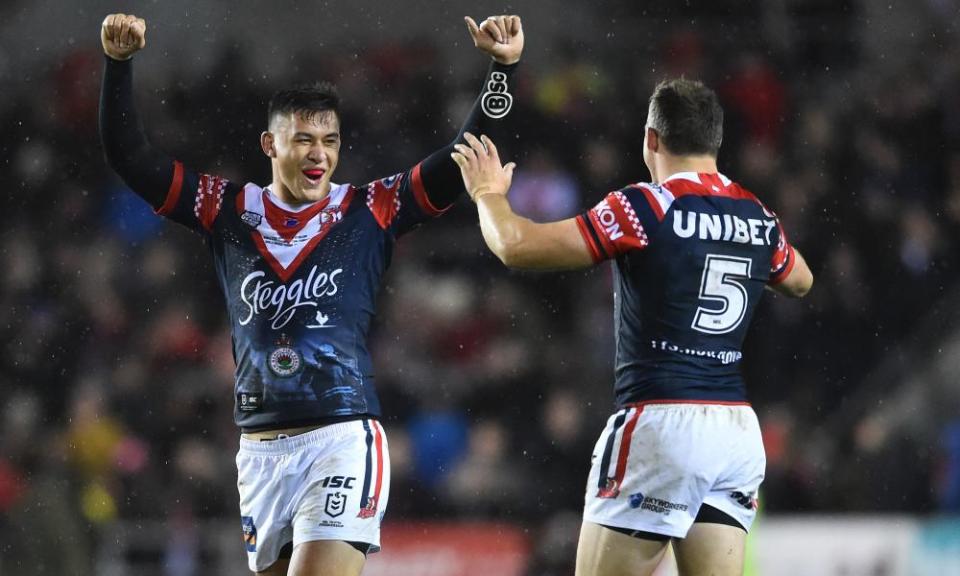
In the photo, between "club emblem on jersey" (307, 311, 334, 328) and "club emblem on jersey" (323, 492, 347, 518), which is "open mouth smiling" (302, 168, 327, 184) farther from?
"club emblem on jersey" (323, 492, 347, 518)

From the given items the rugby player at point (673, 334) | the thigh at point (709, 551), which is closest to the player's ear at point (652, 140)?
the rugby player at point (673, 334)

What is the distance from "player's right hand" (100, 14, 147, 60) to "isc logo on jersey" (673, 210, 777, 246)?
198cm

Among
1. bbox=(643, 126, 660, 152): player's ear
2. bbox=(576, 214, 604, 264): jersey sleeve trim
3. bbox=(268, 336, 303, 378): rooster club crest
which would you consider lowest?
bbox=(268, 336, 303, 378): rooster club crest

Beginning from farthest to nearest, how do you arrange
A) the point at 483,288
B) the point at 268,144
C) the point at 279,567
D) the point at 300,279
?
1. the point at 483,288
2. the point at 268,144
3. the point at 300,279
4. the point at 279,567

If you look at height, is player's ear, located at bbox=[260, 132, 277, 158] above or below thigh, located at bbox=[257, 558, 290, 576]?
above

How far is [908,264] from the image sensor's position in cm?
1035

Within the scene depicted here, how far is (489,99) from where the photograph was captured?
472 cm

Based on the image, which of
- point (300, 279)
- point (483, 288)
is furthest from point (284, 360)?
point (483, 288)

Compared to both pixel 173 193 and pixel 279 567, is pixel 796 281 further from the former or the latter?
pixel 173 193

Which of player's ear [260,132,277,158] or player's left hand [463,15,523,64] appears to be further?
player's ear [260,132,277,158]

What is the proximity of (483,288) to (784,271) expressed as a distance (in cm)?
584

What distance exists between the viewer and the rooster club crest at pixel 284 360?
4598mm

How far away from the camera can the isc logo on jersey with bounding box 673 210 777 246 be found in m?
4.16

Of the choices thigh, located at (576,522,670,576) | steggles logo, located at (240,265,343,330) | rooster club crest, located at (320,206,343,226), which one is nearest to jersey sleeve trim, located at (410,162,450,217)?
rooster club crest, located at (320,206,343,226)
